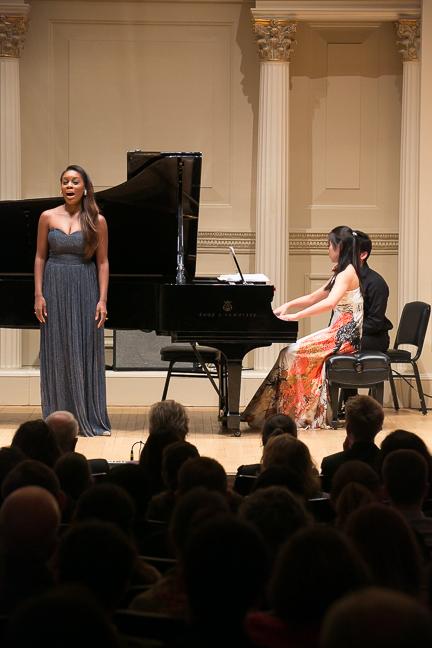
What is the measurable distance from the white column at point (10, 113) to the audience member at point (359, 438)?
4.89 meters

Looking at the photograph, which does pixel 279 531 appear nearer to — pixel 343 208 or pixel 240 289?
pixel 240 289

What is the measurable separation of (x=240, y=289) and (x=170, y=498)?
3633 mm

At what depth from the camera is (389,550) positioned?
2.44 metres

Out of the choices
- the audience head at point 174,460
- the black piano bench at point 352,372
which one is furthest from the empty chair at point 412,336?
the audience head at point 174,460

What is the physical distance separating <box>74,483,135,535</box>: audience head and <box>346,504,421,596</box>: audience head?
0.63m

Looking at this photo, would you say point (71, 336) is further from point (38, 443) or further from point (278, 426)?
point (38, 443)

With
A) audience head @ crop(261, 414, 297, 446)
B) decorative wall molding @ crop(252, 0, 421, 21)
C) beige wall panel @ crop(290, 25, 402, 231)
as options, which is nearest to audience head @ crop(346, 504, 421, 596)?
audience head @ crop(261, 414, 297, 446)

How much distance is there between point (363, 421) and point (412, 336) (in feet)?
13.5

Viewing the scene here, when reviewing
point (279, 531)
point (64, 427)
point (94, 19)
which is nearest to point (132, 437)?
point (64, 427)

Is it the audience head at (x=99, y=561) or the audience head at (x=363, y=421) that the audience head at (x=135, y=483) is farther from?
the audience head at (x=363, y=421)

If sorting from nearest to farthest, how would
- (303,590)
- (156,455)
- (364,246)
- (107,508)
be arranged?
(303,590), (107,508), (156,455), (364,246)

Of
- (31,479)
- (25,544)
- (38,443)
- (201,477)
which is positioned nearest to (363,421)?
(38,443)

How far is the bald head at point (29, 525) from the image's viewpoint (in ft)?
8.32

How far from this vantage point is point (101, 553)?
231 cm
